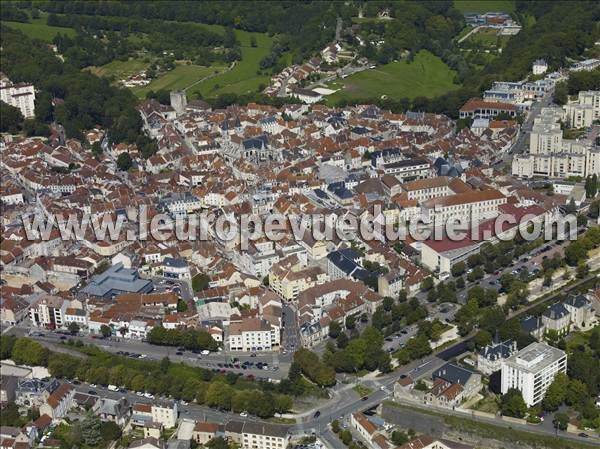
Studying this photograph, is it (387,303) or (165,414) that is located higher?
(387,303)

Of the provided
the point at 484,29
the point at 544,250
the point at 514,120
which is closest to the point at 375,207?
the point at 544,250

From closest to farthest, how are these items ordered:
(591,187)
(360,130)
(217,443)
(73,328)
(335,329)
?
(217,443) → (335,329) → (73,328) → (591,187) → (360,130)

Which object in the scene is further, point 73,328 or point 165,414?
point 73,328

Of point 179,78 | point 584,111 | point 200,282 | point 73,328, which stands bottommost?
point 73,328

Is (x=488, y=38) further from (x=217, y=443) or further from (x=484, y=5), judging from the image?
(x=217, y=443)

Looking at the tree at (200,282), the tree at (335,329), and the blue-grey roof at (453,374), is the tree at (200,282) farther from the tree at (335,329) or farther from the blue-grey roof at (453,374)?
the blue-grey roof at (453,374)

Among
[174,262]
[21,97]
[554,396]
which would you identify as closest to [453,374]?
[554,396]

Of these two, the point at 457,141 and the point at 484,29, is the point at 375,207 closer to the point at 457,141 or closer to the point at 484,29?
the point at 457,141

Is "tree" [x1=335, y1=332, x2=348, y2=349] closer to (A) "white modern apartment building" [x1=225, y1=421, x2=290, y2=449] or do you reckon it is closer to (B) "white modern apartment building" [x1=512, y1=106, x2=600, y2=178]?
(A) "white modern apartment building" [x1=225, y1=421, x2=290, y2=449]
